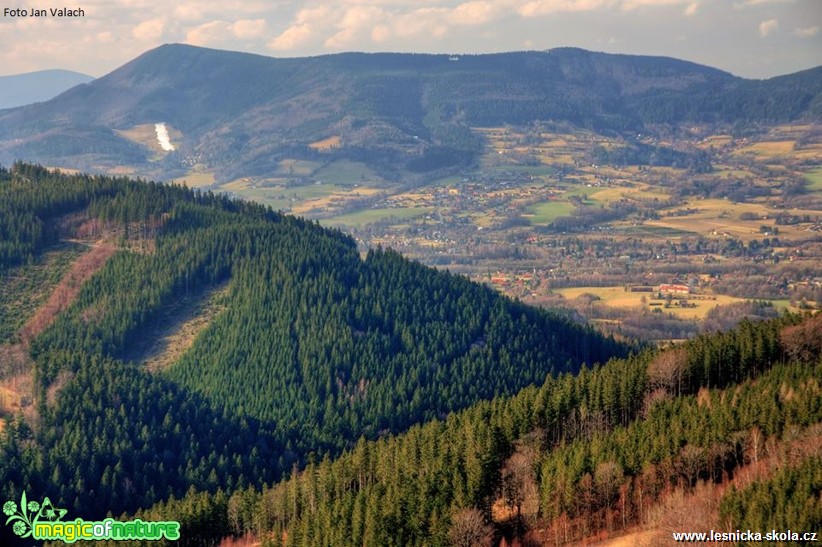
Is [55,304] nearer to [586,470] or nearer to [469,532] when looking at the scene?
[469,532]

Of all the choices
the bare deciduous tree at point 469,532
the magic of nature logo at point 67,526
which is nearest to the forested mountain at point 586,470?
the bare deciduous tree at point 469,532

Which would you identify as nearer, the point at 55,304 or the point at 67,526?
the point at 67,526

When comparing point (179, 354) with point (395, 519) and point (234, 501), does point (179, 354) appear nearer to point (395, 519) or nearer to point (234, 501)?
point (234, 501)

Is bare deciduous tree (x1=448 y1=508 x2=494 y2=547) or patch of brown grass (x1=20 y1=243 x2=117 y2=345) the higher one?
patch of brown grass (x1=20 y1=243 x2=117 y2=345)

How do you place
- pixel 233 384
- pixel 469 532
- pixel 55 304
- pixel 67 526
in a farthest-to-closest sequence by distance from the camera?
1. pixel 55 304
2. pixel 233 384
3. pixel 67 526
4. pixel 469 532

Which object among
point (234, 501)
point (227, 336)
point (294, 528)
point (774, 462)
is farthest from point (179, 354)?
point (774, 462)

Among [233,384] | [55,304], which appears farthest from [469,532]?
[55,304]

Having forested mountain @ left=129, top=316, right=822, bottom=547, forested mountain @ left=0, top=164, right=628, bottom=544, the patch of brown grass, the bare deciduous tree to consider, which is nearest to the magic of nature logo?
forested mountain @ left=0, top=164, right=628, bottom=544

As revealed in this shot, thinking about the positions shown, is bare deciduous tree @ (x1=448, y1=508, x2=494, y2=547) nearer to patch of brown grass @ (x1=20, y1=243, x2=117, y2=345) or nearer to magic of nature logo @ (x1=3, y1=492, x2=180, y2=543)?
magic of nature logo @ (x1=3, y1=492, x2=180, y2=543)
